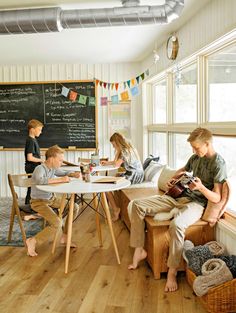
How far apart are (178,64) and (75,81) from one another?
2554 millimetres

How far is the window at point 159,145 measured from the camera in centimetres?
525

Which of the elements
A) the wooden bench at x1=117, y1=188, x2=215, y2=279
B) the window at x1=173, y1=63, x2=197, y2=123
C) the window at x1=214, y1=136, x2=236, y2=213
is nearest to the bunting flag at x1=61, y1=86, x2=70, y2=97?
the window at x1=173, y1=63, x2=197, y2=123

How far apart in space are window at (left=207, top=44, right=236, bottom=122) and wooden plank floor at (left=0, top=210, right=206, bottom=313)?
143 centimetres

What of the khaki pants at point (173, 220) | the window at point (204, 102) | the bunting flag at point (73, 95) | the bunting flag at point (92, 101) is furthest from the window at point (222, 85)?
the bunting flag at point (73, 95)

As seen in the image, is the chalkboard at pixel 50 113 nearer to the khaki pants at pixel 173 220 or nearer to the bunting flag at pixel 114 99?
the bunting flag at pixel 114 99

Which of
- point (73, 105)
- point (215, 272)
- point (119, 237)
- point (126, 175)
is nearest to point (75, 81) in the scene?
point (73, 105)

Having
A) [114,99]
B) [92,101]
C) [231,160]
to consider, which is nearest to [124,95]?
[114,99]

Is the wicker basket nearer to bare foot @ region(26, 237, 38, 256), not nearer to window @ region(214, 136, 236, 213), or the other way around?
window @ region(214, 136, 236, 213)

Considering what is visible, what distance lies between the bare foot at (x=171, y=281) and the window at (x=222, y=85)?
1.30m

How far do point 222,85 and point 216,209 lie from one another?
1094 mm

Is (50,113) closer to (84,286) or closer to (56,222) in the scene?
(56,222)

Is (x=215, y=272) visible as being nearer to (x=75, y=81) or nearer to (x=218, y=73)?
(x=218, y=73)

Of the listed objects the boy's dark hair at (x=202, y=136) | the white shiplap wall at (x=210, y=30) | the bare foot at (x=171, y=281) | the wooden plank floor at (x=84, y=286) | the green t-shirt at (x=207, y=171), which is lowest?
the wooden plank floor at (x=84, y=286)

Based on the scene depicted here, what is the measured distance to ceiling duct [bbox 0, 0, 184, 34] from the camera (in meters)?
3.07
